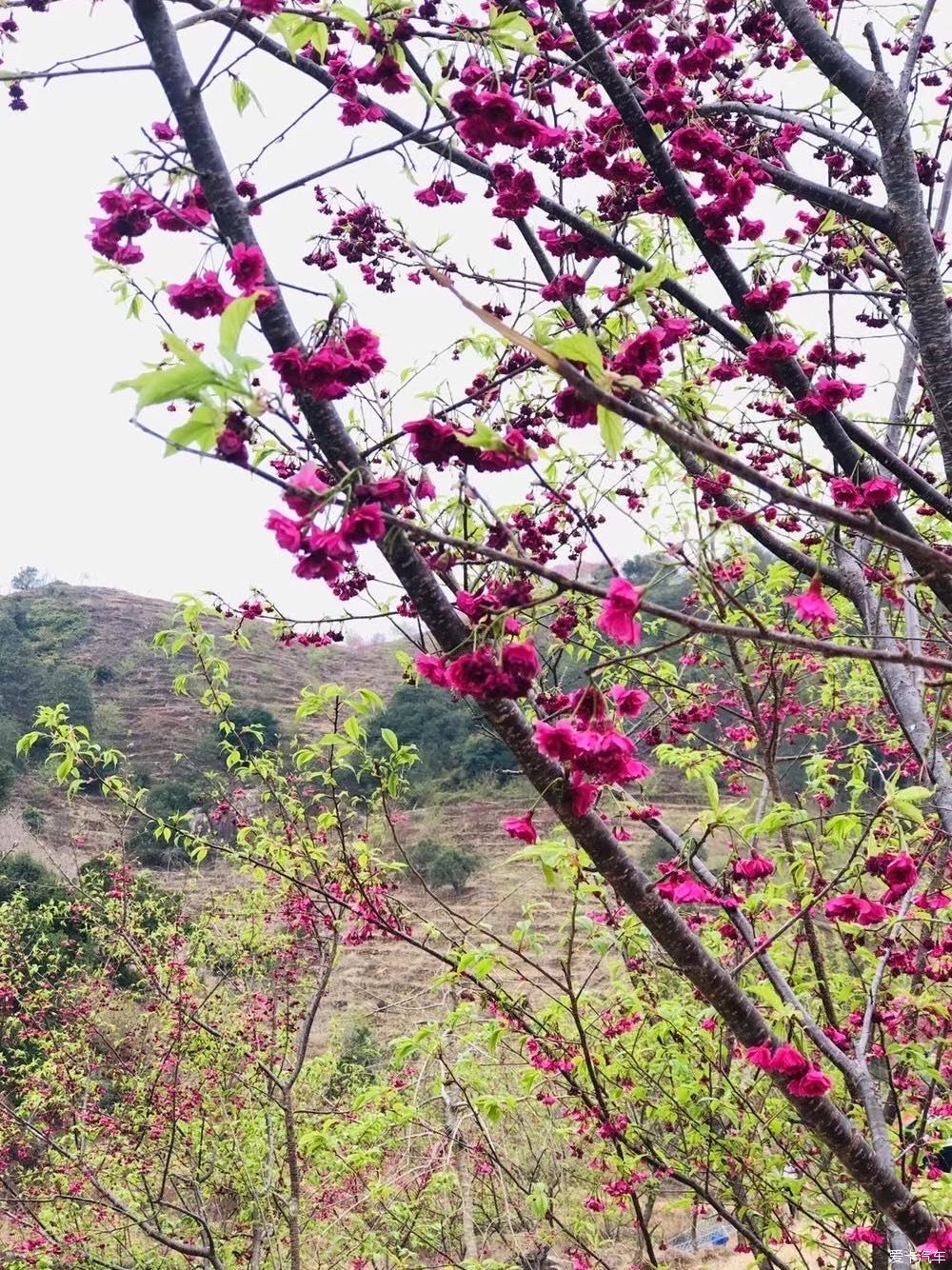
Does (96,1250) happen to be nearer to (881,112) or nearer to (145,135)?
(145,135)

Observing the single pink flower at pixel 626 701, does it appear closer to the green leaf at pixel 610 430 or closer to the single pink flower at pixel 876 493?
the green leaf at pixel 610 430

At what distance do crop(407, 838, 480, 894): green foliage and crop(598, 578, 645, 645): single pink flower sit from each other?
22.2 metres

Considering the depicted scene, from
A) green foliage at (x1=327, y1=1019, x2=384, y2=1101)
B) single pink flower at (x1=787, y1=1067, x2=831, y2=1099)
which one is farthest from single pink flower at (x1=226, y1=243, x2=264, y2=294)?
green foliage at (x1=327, y1=1019, x2=384, y2=1101)

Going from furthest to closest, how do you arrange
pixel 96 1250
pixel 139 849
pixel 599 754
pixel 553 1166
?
1. pixel 139 849
2. pixel 553 1166
3. pixel 96 1250
4. pixel 599 754

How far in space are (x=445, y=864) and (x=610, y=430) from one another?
2266 cm

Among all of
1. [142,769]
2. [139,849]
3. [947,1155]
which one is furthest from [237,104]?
[142,769]

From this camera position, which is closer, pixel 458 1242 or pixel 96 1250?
pixel 96 1250

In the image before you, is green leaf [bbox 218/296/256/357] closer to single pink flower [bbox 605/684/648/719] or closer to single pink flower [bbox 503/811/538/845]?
single pink flower [bbox 605/684/648/719]

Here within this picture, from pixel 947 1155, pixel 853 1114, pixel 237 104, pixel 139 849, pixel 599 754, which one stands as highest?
pixel 237 104

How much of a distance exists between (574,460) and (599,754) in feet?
9.14

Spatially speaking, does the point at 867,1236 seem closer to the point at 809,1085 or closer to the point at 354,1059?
the point at 809,1085

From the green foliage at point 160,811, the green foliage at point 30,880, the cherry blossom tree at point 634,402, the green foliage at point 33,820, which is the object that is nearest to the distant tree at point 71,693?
the green foliage at point 33,820

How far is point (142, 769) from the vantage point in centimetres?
2878

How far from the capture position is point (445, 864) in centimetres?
2289
